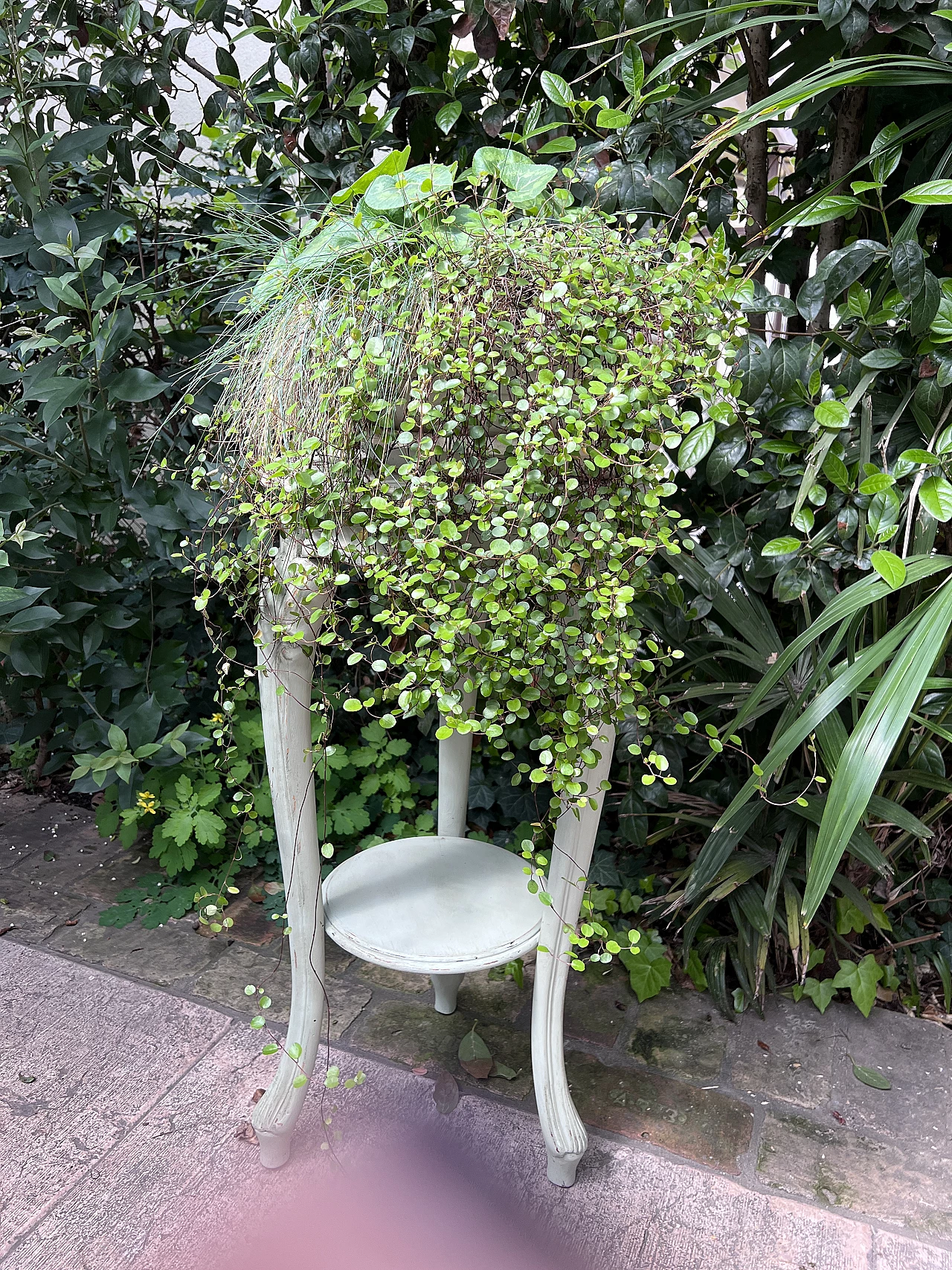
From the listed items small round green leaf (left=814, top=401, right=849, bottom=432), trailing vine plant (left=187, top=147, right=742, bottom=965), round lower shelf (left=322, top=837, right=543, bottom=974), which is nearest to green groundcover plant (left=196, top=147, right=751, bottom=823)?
trailing vine plant (left=187, top=147, right=742, bottom=965)

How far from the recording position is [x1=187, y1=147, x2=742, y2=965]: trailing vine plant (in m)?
1.04

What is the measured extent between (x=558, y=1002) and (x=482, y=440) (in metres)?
0.88

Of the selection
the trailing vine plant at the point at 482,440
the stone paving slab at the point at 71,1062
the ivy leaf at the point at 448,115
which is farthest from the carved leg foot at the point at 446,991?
the ivy leaf at the point at 448,115

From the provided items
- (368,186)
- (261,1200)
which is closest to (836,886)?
(261,1200)

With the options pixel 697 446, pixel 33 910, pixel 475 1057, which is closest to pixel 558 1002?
pixel 475 1057

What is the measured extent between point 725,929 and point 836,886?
0.85 feet

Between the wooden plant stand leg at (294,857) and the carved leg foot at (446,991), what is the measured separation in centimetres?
36

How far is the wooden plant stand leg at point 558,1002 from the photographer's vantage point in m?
1.35

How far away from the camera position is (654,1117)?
1603mm

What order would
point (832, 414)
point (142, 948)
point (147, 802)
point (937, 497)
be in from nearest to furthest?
point (937, 497), point (832, 414), point (142, 948), point (147, 802)

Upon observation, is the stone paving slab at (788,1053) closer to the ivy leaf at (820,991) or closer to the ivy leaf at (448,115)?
the ivy leaf at (820,991)

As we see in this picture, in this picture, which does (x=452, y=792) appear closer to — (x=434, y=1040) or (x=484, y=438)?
(x=434, y=1040)

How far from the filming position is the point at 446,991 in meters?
1.78

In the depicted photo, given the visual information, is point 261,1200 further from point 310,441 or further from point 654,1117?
point 310,441
